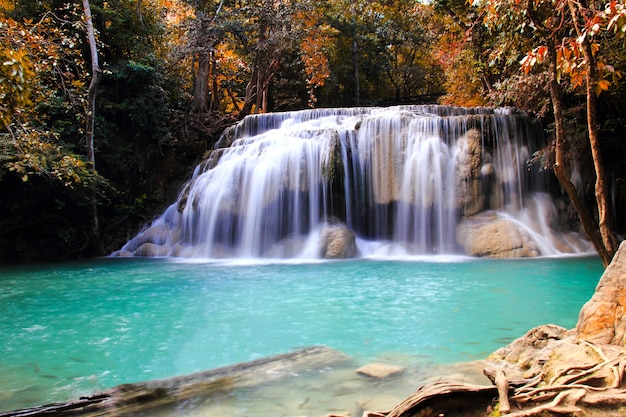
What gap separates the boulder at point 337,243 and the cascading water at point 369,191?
0.05 meters

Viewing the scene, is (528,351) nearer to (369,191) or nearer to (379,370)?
(379,370)

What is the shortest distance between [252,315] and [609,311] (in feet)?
14.0

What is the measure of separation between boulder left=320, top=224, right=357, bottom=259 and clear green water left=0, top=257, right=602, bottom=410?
177 centimetres

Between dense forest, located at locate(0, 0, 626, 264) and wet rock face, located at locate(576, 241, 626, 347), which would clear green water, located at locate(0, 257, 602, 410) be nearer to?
wet rock face, located at locate(576, 241, 626, 347)

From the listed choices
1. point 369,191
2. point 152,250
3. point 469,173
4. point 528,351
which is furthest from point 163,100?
point 528,351

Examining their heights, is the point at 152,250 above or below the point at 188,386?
above

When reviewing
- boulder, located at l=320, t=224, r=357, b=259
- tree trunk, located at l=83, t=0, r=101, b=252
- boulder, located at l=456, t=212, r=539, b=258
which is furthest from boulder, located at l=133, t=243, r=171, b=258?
boulder, located at l=456, t=212, r=539, b=258

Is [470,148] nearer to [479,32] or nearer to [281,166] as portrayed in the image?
[479,32]

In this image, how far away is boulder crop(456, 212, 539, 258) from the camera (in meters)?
11.7

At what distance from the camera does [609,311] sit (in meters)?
3.18

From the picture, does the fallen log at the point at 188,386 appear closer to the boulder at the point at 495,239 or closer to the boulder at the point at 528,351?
the boulder at the point at 528,351

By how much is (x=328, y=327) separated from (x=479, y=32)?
12537 millimetres

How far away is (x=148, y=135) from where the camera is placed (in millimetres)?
17203

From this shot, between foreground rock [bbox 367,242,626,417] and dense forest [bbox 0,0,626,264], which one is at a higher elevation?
dense forest [bbox 0,0,626,264]
